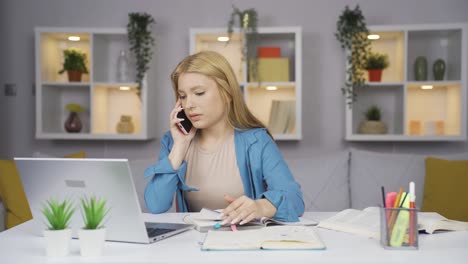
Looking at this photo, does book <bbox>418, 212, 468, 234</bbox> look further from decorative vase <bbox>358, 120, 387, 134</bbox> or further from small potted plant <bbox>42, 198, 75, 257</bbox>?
decorative vase <bbox>358, 120, 387, 134</bbox>

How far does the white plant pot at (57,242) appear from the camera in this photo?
4.07ft

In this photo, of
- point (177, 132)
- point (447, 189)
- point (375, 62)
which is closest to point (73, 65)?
point (375, 62)

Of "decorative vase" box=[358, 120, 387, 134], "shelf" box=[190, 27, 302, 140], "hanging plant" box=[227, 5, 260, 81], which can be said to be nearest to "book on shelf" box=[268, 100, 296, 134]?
"shelf" box=[190, 27, 302, 140]

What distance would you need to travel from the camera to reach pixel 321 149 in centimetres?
399

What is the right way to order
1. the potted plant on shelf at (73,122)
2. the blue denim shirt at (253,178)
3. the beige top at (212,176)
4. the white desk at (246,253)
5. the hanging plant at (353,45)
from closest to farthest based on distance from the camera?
the white desk at (246,253) < the blue denim shirt at (253,178) < the beige top at (212,176) < the hanging plant at (353,45) < the potted plant on shelf at (73,122)

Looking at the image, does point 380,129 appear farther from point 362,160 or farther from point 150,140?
point 150,140

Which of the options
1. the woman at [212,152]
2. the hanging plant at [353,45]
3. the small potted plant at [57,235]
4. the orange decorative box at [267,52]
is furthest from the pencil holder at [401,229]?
the orange decorative box at [267,52]

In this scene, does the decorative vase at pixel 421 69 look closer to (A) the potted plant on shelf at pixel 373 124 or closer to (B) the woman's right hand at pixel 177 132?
(A) the potted plant on shelf at pixel 373 124

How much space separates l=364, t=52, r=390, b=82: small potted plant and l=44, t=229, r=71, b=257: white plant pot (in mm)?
2800

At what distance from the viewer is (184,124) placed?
2074 millimetres

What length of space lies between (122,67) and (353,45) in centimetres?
153

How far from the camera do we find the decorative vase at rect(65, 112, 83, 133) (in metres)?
3.93

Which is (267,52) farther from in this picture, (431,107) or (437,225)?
(437,225)

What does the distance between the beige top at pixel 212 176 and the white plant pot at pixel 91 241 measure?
0.88 m
